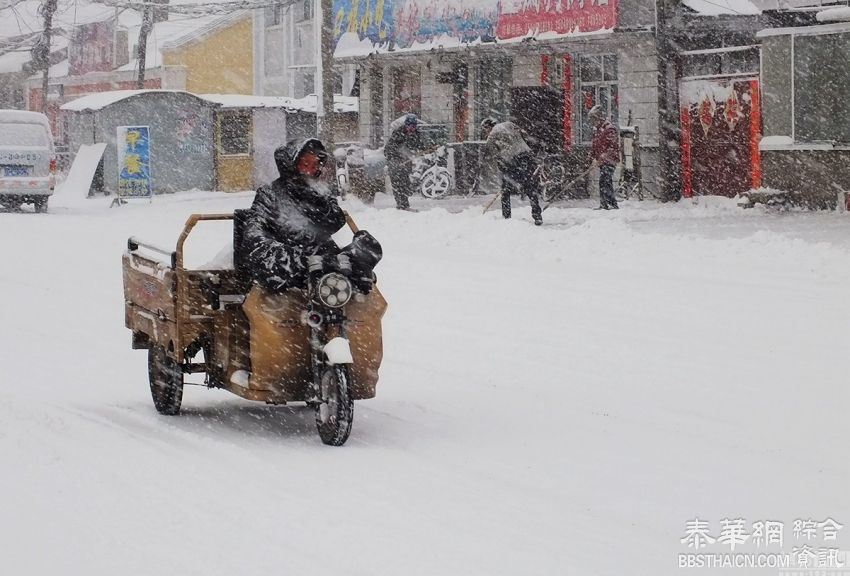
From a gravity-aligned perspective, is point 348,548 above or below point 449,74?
below

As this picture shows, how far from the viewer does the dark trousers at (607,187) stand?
25.2m

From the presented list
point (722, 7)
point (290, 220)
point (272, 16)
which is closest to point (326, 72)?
point (722, 7)

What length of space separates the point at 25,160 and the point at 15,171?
0.31 metres

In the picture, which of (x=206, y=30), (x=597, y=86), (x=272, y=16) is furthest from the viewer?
(x=206, y=30)

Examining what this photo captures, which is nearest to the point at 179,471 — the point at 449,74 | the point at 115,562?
the point at 115,562

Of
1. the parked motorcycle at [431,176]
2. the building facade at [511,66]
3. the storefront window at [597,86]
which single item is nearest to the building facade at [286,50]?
the building facade at [511,66]

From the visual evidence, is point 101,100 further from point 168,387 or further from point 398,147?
point 168,387

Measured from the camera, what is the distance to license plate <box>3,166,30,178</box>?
29234 millimetres

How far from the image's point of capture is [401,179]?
27.1 meters

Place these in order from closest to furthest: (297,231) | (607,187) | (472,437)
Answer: (472,437), (297,231), (607,187)

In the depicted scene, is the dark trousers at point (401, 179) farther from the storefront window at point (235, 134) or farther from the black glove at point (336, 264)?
the black glove at point (336, 264)

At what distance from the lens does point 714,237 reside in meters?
19.0

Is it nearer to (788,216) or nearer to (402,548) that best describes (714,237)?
(788,216)

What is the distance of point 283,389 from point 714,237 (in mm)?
11932
